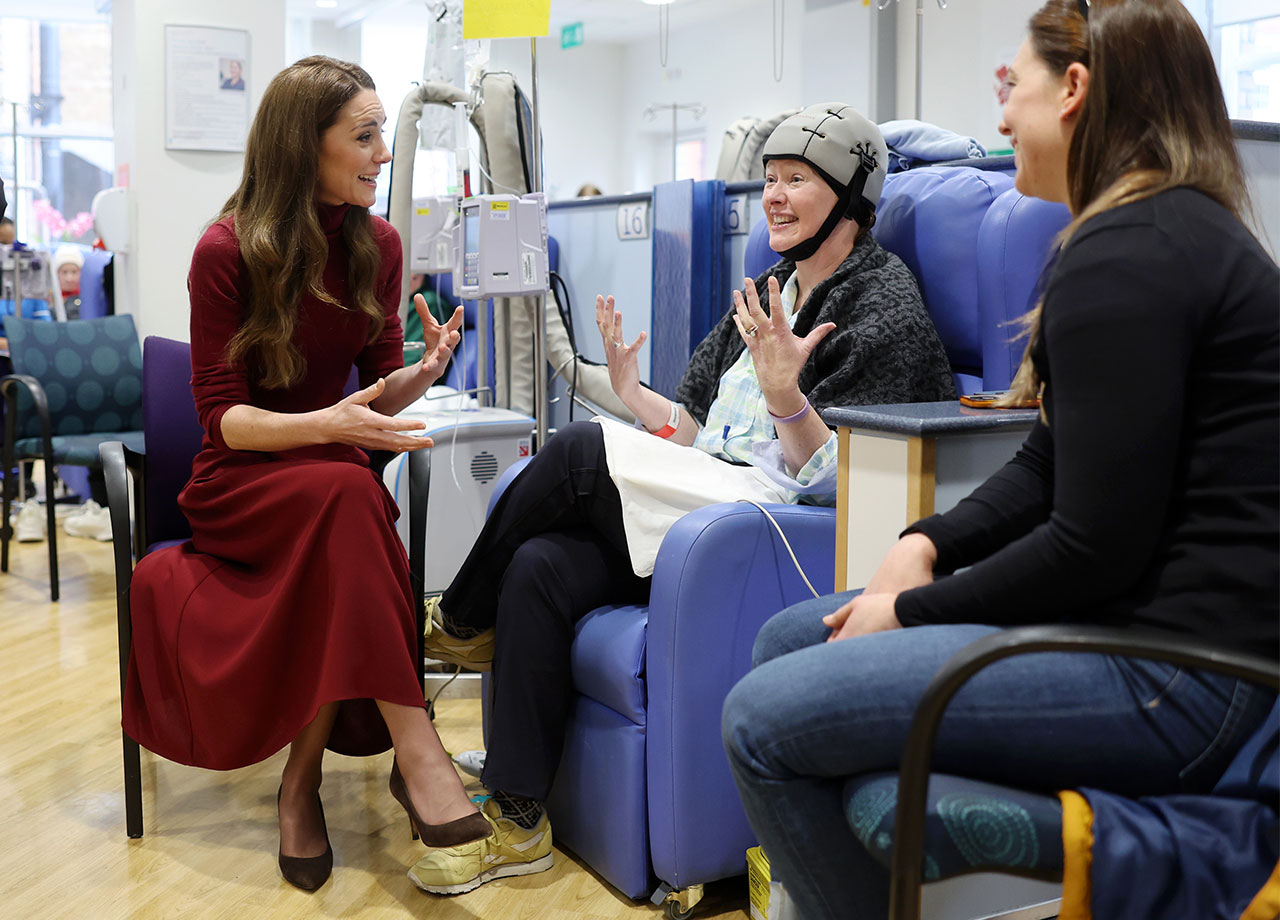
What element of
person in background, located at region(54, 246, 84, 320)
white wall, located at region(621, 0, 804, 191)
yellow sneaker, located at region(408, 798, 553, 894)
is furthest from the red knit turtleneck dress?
white wall, located at region(621, 0, 804, 191)

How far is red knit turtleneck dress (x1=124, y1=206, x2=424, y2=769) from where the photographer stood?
185 centimetres

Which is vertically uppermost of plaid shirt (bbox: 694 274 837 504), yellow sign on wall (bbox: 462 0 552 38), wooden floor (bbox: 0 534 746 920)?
yellow sign on wall (bbox: 462 0 552 38)

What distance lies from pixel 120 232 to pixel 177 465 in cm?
302

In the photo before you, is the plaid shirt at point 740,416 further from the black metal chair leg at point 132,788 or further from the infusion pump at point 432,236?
the infusion pump at point 432,236

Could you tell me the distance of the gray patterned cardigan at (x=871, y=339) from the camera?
1.87 meters

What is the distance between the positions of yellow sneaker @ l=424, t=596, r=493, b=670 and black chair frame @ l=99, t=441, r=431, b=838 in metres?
0.02

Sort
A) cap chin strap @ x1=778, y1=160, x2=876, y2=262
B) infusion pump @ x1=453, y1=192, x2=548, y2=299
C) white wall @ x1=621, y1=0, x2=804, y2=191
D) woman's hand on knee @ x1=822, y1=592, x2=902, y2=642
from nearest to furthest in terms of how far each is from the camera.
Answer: woman's hand on knee @ x1=822, y1=592, x2=902, y2=642 < cap chin strap @ x1=778, y1=160, x2=876, y2=262 < infusion pump @ x1=453, y1=192, x2=548, y2=299 < white wall @ x1=621, y1=0, x2=804, y2=191

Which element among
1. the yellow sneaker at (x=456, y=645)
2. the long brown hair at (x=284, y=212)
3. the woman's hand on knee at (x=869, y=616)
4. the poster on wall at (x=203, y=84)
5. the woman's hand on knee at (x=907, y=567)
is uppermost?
the poster on wall at (x=203, y=84)

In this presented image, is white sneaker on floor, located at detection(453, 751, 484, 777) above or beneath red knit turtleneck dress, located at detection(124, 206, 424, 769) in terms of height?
beneath

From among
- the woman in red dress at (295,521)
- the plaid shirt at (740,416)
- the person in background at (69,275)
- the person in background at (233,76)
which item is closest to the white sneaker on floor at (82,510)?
the person in background at (69,275)

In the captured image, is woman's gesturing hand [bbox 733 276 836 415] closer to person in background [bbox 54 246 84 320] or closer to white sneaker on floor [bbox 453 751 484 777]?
white sneaker on floor [bbox 453 751 484 777]

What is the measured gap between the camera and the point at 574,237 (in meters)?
3.72

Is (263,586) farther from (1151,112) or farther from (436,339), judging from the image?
(1151,112)

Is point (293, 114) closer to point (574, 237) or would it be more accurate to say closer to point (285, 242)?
point (285, 242)
